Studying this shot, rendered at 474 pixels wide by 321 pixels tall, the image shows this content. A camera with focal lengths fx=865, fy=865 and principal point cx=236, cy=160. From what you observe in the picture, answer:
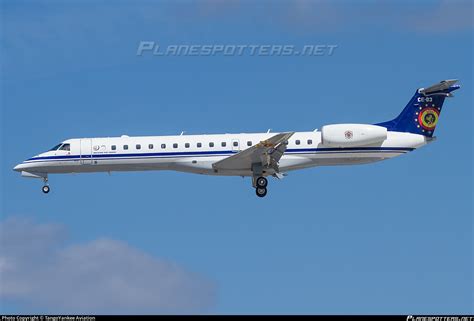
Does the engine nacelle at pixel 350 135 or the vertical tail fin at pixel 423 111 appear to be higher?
the vertical tail fin at pixel 423 111

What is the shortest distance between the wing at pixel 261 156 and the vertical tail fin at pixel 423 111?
6078mm

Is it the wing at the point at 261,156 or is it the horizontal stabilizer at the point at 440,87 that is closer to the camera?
the wing at the point at 261,156

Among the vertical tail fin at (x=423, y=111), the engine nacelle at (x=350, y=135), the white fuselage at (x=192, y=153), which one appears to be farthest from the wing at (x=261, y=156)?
the vertical tail fin at (x=423, y=111)

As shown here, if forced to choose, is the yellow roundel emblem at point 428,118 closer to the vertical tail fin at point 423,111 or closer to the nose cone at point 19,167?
the vertical tail fin at point 423,111

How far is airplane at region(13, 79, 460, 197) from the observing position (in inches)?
1539

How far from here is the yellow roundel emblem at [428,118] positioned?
4097cm

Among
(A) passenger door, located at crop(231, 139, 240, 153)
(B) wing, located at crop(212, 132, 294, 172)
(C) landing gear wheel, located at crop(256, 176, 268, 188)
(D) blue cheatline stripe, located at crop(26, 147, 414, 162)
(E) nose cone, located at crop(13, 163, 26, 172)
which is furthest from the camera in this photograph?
(E) nose cone, located at crop(13, 163, 26, 172)

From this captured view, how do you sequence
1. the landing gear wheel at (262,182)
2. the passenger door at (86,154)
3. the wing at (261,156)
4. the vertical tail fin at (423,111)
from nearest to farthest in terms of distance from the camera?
the wing at (261,156) < the landing gear wheel at (262,182) < the passenger door at (86,154) < the vertical tail fin at (423,111)

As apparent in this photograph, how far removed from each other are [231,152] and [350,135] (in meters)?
5.48

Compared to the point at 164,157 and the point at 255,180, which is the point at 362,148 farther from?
the point at 164,157

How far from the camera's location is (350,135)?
128 ft

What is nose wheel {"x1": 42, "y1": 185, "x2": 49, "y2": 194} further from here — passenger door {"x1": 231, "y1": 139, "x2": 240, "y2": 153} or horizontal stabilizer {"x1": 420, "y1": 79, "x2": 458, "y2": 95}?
horizontal stabilizer {"x1": 420, "y1": 79, "x2": 458, "y2": 95}

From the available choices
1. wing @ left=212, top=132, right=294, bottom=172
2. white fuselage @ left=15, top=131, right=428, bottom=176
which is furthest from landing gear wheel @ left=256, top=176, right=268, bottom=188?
white fuselage @ left=15, top=131, right=428, bottom=176

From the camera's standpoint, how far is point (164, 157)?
131ft
